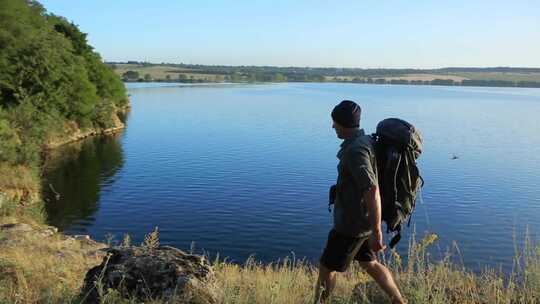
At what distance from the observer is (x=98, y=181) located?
1419 inches

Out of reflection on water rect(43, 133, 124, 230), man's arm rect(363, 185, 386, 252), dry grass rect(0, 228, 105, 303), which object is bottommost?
reflection on water rect(43, 133, 124, 230)

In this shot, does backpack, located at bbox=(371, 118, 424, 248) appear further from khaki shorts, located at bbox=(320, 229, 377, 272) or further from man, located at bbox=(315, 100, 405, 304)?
khaki shorts, located at bbox=(320, 229, 377, 272)

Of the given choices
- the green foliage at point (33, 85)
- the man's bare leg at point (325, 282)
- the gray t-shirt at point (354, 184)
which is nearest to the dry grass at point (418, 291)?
the man's bare leg at point (325, 282)

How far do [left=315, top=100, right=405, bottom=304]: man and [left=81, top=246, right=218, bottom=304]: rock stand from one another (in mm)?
1197

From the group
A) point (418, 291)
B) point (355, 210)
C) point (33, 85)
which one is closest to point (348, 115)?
point (355, 210)

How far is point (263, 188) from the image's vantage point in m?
32.3

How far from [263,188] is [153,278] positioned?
89.7ft

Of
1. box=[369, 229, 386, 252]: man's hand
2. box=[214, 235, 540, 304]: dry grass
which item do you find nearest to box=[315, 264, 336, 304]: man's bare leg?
box=[214, 235, 540, 304]: dry grass

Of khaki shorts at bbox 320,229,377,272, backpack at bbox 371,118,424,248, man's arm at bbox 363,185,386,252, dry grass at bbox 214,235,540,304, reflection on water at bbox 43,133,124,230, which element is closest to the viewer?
man's arm at bbox 363,185,386,252

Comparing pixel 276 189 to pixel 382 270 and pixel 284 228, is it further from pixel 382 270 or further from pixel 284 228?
pixel 382 270

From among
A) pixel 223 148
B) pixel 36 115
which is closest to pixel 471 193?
pixel 223 148

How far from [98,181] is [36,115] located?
27.2ft

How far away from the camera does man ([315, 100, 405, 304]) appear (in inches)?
183

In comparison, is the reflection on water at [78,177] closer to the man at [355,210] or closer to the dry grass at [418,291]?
the dry grass at [418,291]
